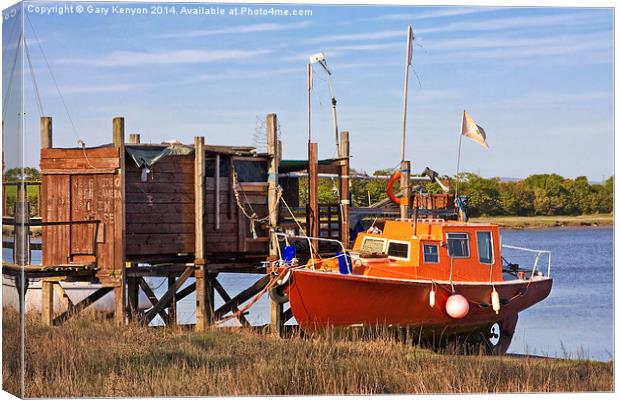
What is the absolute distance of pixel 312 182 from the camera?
2498 cm

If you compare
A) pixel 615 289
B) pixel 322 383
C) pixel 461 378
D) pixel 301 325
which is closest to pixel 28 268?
pixel 301 325

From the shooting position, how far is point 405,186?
82.0 ft

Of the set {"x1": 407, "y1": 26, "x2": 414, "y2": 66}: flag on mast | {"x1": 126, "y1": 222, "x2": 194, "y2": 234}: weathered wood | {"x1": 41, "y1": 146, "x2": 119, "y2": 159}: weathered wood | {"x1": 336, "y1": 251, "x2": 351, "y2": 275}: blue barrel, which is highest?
{"x1": 407, "y1": 26, "x2": 414, "y2": 66}: flag on mast

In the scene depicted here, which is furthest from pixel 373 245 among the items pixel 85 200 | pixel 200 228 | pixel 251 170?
pixel 85 200

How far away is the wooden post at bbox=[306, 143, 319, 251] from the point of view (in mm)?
24922

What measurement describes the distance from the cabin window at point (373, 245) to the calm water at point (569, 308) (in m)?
4.30

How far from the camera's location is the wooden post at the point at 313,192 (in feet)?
81.8

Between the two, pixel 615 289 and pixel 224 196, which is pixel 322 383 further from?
pixel 224 196

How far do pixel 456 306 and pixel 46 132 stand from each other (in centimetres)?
886

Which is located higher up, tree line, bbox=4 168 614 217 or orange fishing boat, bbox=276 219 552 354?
tree line, bbox=4 168 614 217

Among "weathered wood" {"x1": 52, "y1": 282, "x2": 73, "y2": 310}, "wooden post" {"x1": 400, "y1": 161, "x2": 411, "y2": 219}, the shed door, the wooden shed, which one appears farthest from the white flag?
"weathered wood" {"x1": 52, "y1": 282, "x2": 73, "y2": 310}

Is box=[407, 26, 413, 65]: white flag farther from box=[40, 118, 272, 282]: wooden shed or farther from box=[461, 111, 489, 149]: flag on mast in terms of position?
box=[40, 118, 272, 282]: wooden shed

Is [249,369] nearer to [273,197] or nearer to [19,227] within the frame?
[19,227]

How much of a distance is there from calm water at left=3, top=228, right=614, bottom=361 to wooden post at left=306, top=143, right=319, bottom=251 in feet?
12.9
